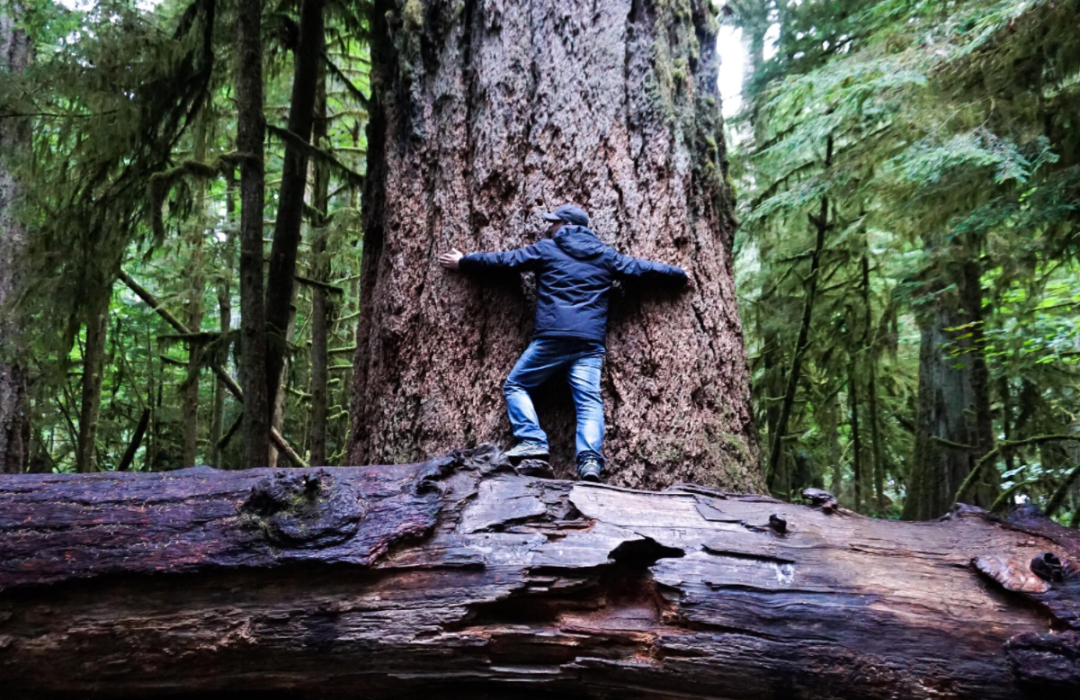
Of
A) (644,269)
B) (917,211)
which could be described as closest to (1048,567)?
(644,269)

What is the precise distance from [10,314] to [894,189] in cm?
777

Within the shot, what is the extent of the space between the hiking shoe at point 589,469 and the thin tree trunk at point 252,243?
11.2 feet

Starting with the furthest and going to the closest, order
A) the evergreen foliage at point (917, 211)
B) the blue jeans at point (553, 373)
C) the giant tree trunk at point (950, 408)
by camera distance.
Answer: the giant tree trunk at point (950, 408), the evergreen foliage at point (917, 211), the blue jeans at point (553, 373)

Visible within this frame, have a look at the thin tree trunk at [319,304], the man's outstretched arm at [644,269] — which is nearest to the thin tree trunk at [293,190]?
the thin tree trunk at [319,304]

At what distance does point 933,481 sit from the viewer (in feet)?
28.8

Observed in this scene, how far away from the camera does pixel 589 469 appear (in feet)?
12.1

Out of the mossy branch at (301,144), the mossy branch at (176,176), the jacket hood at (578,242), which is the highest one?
the mossy branch at (301,144)

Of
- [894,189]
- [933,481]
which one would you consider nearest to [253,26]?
[894,189]

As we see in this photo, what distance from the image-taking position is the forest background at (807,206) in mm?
5152

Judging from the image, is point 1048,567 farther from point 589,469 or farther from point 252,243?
point 252,243

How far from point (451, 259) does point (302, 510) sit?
6.58ft

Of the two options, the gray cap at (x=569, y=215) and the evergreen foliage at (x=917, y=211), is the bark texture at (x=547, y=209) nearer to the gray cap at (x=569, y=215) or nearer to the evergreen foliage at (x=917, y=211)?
the gray cap at (x=569, y=215)

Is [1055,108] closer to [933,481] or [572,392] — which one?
[572,392]

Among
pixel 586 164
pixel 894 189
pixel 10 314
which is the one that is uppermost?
pixel 894 189
